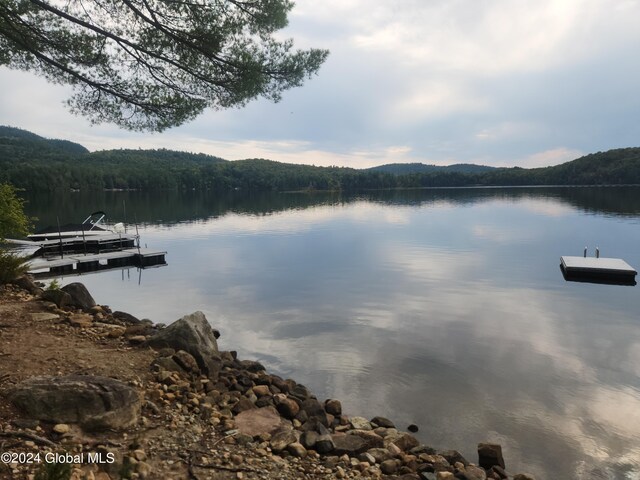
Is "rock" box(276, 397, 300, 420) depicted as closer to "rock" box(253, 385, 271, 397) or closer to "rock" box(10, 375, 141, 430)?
"rock" box(253, 385, 271, 397)

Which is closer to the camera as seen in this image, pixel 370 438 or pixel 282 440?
pixel 282 440

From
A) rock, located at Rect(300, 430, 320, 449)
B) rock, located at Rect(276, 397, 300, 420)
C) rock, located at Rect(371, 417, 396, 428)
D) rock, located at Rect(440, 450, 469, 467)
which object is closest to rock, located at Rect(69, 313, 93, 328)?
rock, located at Rect(276, 397, 300, 420)

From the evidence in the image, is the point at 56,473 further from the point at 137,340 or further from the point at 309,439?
the point at 137,340

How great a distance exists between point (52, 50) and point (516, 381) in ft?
50.0

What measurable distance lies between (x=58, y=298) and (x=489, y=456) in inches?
392

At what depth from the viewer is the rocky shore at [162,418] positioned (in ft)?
15.9

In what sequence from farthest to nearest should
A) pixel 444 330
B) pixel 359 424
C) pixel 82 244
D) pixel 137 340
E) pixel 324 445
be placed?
pixel 82 244, pixel 444 330, pixel 359 424, pixel 137 340, pixel 324 445

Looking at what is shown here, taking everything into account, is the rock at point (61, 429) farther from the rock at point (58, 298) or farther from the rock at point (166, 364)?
the rock at point (58, 298)

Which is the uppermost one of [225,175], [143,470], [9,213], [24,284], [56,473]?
[225,175]

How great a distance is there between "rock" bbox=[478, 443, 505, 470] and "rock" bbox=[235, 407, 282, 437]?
12.7 feet

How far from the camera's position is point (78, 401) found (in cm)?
539

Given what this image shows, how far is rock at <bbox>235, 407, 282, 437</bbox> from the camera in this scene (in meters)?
6.49

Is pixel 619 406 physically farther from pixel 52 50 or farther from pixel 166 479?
pixel 52 50

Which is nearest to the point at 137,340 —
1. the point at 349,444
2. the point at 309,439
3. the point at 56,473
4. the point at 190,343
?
the point at 190,343
